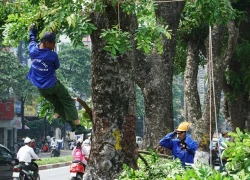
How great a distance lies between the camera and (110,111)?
5.77m

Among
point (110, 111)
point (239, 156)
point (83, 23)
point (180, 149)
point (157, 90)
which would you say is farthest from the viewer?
point (157, 90)

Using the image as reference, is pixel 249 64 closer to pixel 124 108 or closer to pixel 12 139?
pixel 124 108

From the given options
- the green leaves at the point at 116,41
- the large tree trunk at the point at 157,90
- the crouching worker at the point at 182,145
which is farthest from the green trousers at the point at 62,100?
the large tree trunk at the point at 157,90

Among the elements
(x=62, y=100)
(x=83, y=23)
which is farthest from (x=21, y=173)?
(x=83, y=23)

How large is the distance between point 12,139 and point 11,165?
2984 cm

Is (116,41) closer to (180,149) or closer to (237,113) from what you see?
(180,149)

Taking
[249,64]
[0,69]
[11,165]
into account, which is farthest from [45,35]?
[0,69]

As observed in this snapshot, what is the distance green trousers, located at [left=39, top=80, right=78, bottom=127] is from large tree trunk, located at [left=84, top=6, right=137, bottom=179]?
22 cm

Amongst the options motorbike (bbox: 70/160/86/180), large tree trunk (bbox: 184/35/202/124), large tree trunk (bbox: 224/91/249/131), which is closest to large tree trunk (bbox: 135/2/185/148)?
motorbike (bbox: 70/160/86/180)

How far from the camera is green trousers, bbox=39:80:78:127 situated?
18.8ft

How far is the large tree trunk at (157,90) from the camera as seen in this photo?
33.7ft

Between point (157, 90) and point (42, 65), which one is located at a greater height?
point (42, 65)

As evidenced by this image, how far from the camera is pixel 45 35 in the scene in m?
5.39

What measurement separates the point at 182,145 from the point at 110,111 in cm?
221
